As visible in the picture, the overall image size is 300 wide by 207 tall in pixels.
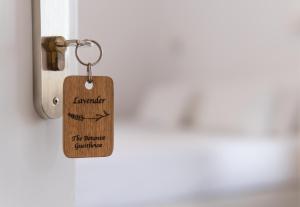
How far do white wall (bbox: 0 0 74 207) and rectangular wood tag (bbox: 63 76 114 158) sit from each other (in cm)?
3

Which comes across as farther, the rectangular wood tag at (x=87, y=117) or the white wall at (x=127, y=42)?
the white wall at (x=127, y=42)

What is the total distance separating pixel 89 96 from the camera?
408mm

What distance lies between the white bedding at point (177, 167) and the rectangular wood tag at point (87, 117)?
2.14 feet

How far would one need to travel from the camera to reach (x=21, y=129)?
38 centimetres

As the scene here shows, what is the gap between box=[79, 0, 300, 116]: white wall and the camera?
56.9 inches

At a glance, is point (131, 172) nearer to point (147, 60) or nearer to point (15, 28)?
point (147, 60)

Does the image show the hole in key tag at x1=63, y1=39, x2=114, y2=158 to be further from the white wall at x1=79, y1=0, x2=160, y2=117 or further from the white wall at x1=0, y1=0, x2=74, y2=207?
the white wall at x1=79, y1=0, x2=160, y2=117

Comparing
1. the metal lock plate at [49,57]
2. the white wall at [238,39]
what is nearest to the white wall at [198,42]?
the white wall at [238,39]

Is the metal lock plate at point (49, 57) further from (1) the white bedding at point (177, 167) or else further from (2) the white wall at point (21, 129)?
(1) the white bedding at point (177, 167)

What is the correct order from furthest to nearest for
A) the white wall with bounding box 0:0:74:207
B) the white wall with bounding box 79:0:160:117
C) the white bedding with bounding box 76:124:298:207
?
1. the white wall with bounding box 79:0:160:117
2. the white bedding with bounding box 76:124:298:207
3. the white wall with bounding box 0:0:74:207

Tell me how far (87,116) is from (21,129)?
0.06m

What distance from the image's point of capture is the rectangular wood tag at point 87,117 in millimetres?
400

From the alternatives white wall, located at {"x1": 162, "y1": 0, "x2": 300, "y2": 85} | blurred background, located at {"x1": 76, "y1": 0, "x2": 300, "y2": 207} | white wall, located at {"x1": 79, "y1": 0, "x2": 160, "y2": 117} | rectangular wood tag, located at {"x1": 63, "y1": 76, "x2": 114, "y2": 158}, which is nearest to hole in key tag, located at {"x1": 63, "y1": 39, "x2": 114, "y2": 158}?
rectangular wood tag, located at {"x1": 63, "y1": 76, "x2": 114, "y2": 158}

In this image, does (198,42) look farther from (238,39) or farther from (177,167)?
(177,167)
